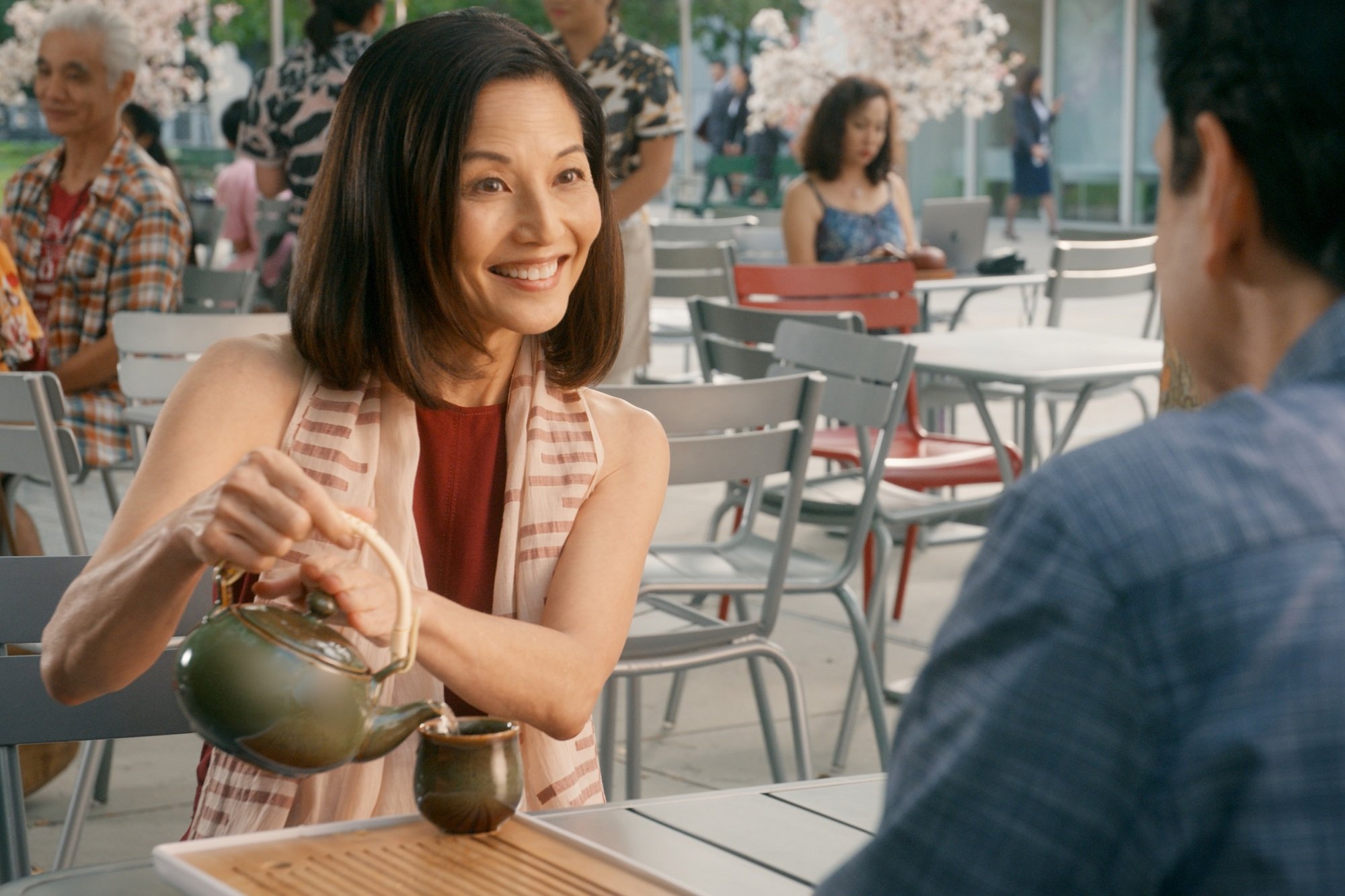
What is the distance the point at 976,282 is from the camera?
16.7 ft

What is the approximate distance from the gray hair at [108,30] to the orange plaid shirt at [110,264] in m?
0.22

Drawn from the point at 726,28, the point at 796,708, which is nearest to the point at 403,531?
the point at 796,708

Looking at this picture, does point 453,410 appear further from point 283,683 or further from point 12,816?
point 283,683

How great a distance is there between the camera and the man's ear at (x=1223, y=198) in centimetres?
66

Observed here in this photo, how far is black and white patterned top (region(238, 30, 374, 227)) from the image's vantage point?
436 centimetres

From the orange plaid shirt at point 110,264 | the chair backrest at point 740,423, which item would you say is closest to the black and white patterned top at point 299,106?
the orange plaid shirt at point 110,264

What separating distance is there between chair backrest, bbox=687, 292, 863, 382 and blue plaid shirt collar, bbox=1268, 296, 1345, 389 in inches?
102

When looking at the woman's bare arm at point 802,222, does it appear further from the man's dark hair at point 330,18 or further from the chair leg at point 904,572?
the man's dark hair at point 330,18

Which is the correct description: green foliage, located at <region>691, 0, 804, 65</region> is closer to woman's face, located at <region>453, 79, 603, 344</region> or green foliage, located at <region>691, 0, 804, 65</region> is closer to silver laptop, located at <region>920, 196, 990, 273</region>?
silver laptop, located at <region>920, 196, 990, 273</region>

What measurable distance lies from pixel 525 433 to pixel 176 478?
0.35 m

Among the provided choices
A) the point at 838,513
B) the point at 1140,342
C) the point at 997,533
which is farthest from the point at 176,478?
the point at 1140,342

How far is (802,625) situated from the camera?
424 cm

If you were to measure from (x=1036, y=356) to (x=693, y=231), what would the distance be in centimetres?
318

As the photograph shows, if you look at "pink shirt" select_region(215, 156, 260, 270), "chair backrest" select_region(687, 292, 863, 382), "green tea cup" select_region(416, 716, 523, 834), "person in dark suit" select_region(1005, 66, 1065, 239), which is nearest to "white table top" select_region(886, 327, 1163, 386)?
"chair backrest" select_region(687, 292, 863, 382)
